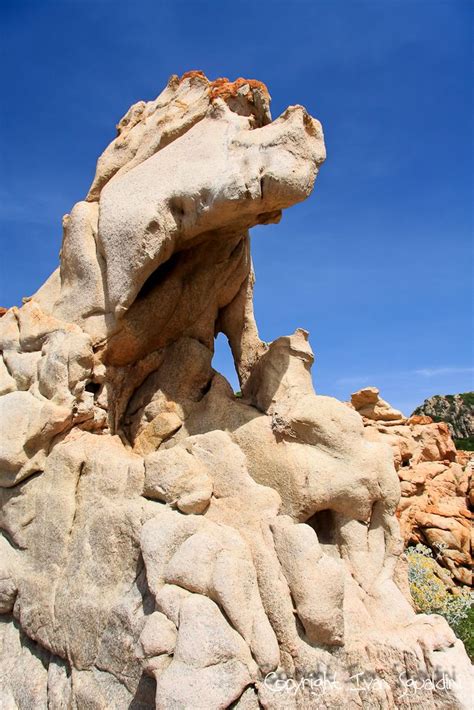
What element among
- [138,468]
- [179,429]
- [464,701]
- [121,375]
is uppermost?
[121,375]

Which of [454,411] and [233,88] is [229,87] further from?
[454,411]

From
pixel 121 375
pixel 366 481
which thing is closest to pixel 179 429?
Result: pixel 121 375

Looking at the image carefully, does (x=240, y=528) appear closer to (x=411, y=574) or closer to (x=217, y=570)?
(x=217, y=570)

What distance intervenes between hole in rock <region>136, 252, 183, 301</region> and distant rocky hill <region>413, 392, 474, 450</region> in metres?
36.3

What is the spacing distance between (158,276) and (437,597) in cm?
666

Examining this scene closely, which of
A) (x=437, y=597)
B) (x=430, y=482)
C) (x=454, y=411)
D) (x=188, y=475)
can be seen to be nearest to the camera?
(x=188, y=475)

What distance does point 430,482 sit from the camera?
13094mm

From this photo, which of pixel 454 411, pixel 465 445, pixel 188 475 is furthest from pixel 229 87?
pixel 454 411

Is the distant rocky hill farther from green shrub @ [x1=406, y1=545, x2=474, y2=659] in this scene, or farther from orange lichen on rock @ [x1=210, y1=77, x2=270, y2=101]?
orange lichen on rock @ [x1=210, y1=77, x2=270, y2=101]

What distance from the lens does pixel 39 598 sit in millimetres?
4891

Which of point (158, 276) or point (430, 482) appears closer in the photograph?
point (158, 276)

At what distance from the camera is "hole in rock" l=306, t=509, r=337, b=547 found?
534 cm

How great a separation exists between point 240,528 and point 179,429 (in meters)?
1.55

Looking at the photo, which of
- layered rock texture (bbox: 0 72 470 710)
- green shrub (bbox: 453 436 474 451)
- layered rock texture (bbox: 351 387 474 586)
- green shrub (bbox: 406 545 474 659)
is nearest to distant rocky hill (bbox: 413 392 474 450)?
green shrub (bbox: 453 436 474 451)
